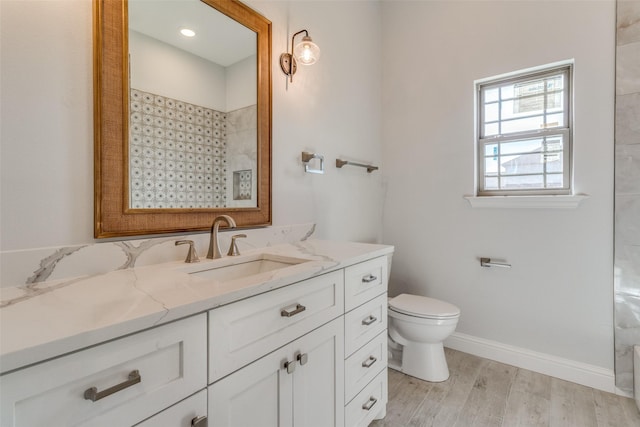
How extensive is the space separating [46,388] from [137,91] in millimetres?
972

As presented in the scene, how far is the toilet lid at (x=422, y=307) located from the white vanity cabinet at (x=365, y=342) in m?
0.43

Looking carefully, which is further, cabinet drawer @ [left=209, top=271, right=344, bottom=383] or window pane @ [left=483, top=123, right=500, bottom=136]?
window pane @ [left=483, top=123, right=500, bottom=136]

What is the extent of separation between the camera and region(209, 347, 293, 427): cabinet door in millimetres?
781

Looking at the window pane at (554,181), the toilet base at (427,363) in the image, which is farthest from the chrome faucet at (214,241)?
the window pane at (554,181)

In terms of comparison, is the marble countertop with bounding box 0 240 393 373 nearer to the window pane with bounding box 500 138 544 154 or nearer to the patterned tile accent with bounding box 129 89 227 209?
the patterned tile accent with bounding box 129 89 227 209

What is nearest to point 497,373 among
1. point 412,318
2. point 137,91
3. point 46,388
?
point 412,318

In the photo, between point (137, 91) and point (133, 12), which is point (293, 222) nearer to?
point (137, 91)

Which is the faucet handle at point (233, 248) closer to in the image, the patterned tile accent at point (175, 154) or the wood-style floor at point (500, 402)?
the patterned tile accent at point (175, 154)

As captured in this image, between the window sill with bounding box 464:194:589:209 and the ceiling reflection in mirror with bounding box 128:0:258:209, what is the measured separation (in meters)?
1.62

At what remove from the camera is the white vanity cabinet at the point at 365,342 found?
128 cm

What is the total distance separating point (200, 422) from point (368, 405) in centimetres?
96

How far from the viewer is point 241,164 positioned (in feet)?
4.89

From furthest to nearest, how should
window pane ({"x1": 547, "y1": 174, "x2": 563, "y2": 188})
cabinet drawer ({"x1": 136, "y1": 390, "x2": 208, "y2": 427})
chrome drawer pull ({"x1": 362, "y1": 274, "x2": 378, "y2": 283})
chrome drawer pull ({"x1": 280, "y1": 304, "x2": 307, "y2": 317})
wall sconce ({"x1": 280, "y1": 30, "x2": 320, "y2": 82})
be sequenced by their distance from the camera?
1. window pane ({"x1": 547, "y1": 174, "x2": 563, "y2": 188})
2. wall sconce ({"x1": 280, "y1": 30, "x2": 320, "y2": 82})
3. chrome drawer pull ({"x1": 362, "y1": 274, "x2": 378, "y2": 283})
4. chrome drawer pull ({"x1": 280, "y1": 304, "x2": 307, "y2": 317})
5. cabinet drawer ({"x1": 136, "y1": 390, "x2": 208, "y2": 427})

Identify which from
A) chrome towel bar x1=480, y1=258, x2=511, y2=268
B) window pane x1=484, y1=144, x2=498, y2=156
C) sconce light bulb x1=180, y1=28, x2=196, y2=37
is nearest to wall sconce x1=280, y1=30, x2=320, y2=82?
sconce light bulb x1=180, y1=28, x2=196, y2=37
